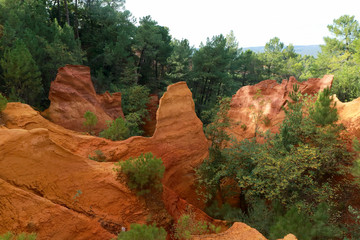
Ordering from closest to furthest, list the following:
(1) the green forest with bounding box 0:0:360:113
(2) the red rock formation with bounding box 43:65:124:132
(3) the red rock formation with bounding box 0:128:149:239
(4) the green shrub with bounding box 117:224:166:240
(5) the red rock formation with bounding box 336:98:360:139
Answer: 1. (4) the green shrub with bounding box 117:224:166:240
2. (3) the red rock formation with bounding box 0:128:149:239
3. (5) the red rock formation with bounding box 336:98:360:139
4. (2) the red rock formation with bounding box 43:65:124:132
5. (1) the green forest with bounding box 0:0:360:113

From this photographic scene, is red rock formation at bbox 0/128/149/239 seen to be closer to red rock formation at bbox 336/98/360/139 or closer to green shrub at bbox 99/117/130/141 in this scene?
green shrub at bbox 99/117/130/141

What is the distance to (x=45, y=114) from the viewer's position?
54.1ft

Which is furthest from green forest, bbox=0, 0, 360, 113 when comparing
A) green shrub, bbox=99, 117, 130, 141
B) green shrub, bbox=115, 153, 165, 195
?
green shrub, bbox=115, 153, 165, 195

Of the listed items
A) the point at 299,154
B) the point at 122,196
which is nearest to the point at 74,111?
the point at 122,196

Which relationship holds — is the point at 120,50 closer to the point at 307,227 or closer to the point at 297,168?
the point at 297,168

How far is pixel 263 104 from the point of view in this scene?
22.7 metres

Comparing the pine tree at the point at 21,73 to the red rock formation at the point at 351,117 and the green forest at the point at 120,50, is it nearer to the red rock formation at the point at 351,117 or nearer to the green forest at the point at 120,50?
the green forest at the point at 120,50

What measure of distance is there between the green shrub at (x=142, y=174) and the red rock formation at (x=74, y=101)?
10.1m

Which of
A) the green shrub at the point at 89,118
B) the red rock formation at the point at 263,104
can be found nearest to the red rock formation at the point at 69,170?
the green shrub at the point at 89,118

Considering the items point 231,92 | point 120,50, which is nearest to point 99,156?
point 120,50

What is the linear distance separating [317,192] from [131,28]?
28484 mm

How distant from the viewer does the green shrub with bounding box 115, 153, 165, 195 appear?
27.5ft

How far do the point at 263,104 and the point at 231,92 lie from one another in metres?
10.4

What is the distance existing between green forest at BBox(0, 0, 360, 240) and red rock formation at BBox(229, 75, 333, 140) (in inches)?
126
